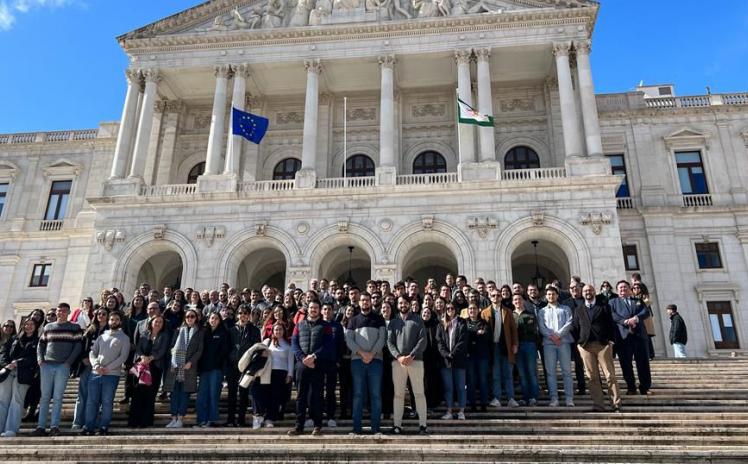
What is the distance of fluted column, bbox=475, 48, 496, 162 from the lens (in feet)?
78.7

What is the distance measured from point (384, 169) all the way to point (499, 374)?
570 inches

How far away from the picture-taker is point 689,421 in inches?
365

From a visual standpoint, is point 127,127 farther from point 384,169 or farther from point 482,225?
point 482,225

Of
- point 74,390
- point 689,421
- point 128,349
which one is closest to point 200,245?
point 74,390

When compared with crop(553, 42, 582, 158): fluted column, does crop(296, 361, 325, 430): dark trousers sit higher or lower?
Result: lower

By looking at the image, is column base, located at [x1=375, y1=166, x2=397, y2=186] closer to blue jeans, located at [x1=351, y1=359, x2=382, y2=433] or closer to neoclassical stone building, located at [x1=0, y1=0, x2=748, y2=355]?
neoclassical stone building, located at [x1=0, y1=0, x2=748, y2=355]

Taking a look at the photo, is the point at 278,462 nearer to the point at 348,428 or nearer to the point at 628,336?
the point at 348,428

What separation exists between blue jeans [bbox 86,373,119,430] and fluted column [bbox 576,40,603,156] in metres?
19.9

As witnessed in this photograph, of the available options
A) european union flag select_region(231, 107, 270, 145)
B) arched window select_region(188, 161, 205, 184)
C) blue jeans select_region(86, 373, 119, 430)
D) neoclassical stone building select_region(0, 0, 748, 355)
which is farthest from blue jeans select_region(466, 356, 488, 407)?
arched window select_region(188, 161, 205, 184)

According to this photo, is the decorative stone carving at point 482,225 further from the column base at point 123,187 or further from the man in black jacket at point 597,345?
the column base at point 123,187

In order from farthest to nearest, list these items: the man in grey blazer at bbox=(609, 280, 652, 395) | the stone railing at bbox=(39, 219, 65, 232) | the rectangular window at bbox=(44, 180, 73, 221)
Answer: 1. the rectangular window at bbox=(44, 180, 73, 221)
2. the stone railing at bbox=(39, 219, 65, 232)
3. the man in grey blazer at bbox=(609, 280, 652, 395)

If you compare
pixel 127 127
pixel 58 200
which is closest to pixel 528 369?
pixel 127 127

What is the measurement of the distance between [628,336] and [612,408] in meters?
1.56

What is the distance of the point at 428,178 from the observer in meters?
23.9
